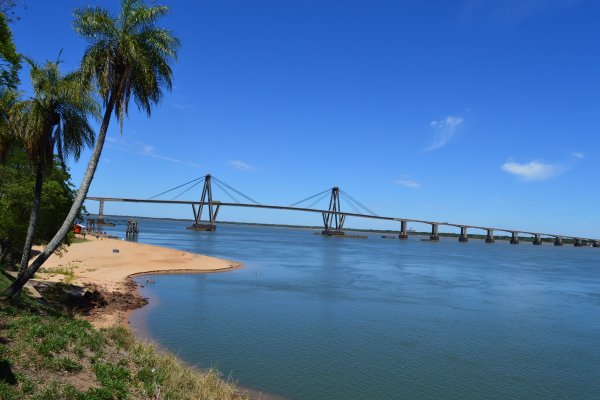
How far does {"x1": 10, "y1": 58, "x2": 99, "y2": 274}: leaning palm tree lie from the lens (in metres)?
15.4

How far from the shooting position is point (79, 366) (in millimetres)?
10695

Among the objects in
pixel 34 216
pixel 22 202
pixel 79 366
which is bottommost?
pixel 79 366

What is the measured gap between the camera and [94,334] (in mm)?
13773

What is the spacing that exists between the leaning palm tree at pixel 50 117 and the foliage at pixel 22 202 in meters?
5.10

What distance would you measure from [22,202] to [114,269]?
56.2 feet

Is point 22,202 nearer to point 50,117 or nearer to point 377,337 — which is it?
point 50,117

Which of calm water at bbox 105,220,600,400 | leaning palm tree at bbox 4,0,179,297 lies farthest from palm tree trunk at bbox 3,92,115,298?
calm water at bbox 105,220,600,400

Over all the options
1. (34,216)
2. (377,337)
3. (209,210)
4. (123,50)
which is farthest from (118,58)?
(209,210)

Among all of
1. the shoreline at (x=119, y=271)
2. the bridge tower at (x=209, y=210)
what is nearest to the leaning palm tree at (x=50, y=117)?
the shoreline at (x=119, y=271)

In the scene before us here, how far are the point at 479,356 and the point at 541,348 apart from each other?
176 inches

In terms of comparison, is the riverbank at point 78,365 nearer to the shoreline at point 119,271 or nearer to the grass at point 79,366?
the grass at point 79,366

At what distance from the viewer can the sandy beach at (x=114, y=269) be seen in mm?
24122

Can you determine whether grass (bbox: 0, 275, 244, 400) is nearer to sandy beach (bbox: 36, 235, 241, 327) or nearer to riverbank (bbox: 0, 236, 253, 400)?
riverbank (bbox: 0, 236, 253, 400)

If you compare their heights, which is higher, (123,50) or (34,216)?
(123,50)
